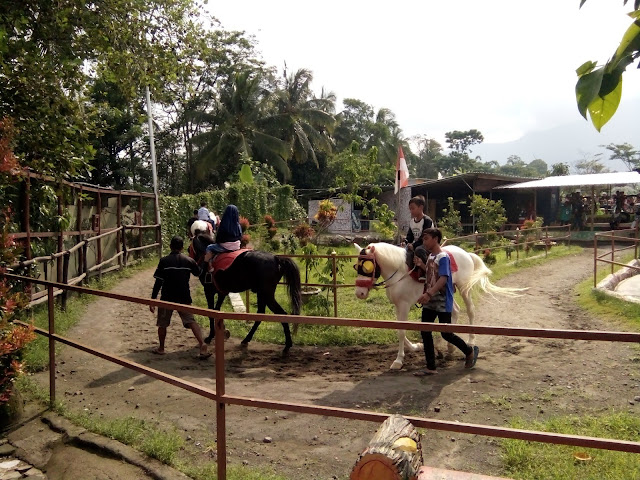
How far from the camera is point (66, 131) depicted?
5.01 m

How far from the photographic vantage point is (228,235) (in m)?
6.87

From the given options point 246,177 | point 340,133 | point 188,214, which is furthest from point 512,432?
point 340,133

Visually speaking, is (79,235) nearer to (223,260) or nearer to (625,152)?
(223,260)

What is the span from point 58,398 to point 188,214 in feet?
43.0

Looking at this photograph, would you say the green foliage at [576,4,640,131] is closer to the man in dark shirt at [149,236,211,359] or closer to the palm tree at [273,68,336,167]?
the man in dark shirt at [149,236,211,359]

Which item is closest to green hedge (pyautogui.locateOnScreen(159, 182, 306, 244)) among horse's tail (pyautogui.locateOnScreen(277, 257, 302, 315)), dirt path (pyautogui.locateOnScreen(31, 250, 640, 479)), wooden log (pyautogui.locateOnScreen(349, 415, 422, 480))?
dirt path (pyautogui.locateOnScreen(31, 250, 640, 479))

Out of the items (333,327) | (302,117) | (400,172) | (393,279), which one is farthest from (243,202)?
(393,279)

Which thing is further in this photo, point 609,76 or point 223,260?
point 223,260

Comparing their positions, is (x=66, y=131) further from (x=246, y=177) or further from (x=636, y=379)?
(x=246, y=177)

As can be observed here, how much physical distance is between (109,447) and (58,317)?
4385 mm

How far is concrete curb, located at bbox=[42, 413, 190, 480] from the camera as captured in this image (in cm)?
337

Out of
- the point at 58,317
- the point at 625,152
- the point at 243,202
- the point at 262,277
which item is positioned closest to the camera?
the point at 262,277

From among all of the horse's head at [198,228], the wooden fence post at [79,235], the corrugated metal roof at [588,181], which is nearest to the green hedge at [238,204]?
the wooden fence post at [79,235]

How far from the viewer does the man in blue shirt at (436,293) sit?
5.34 m
